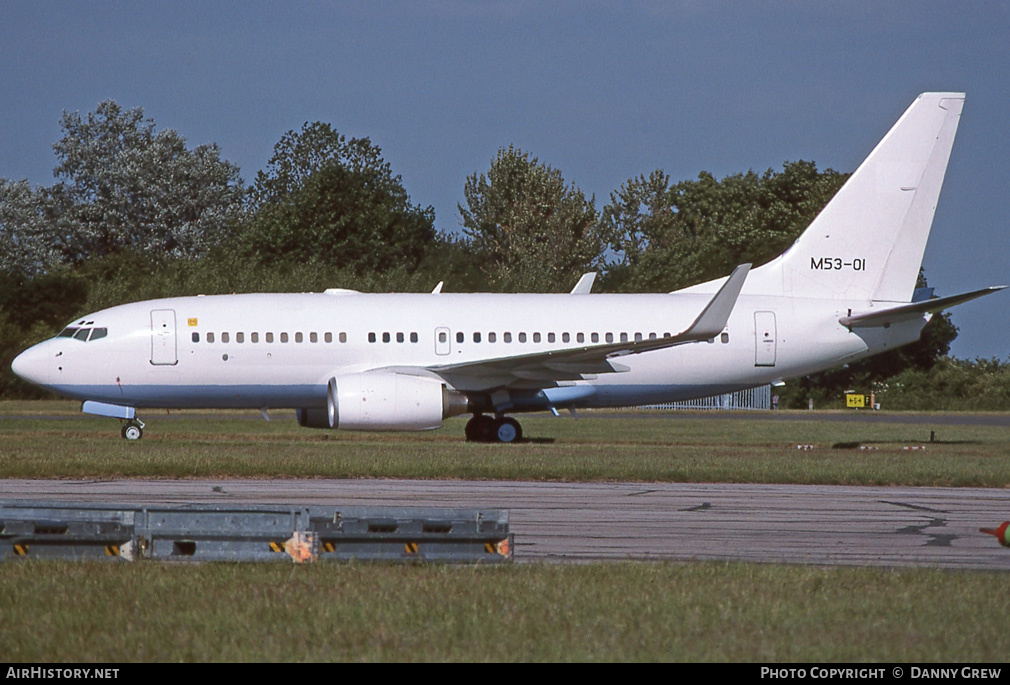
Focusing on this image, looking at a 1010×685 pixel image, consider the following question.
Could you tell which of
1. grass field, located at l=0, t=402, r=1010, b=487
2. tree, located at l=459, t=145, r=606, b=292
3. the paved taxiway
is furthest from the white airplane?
tree, located at l=459, t=145, r=606, b=292

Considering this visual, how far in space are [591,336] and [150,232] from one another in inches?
2766

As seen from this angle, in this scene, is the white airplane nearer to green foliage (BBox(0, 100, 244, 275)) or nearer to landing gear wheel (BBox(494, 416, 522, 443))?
landing gear wheel (BBox(494, 416, 522, 443))

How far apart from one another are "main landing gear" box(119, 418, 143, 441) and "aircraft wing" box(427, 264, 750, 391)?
6.63 meters

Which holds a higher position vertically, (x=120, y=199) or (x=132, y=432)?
(x=120, y=199)

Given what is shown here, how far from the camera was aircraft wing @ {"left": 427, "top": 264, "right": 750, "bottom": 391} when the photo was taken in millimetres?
27828

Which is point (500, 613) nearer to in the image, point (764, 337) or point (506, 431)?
point (506, 431)

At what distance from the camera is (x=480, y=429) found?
30922 mm

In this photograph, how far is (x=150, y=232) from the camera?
95.8 metres

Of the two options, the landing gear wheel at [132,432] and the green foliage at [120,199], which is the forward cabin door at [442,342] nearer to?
the landing gear wheel at [132,432]

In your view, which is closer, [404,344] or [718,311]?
[718,311]

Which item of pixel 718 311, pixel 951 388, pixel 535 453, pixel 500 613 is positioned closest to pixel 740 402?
pixel 951 388

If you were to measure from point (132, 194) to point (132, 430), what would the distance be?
227 feet
